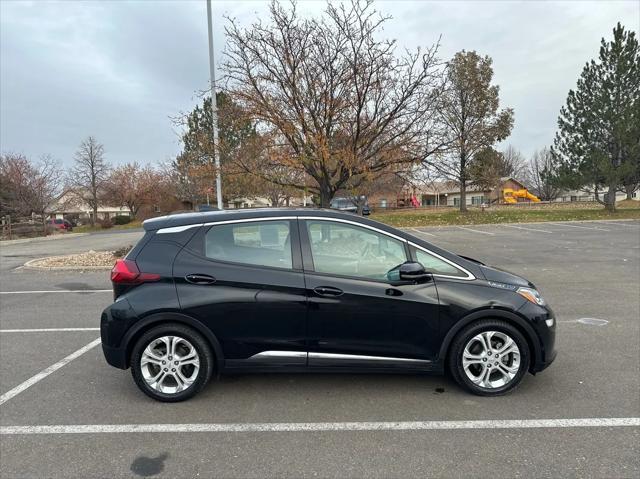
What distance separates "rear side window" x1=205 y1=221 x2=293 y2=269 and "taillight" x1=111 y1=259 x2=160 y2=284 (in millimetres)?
532

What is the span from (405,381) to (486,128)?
3045 cm

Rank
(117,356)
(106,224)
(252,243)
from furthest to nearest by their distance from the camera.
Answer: (106,224)
(252,243)
(117,356)

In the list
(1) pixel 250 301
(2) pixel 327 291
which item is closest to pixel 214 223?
(1) pixel 250 301

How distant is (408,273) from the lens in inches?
131

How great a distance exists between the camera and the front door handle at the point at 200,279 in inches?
135

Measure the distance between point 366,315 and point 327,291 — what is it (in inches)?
15.1

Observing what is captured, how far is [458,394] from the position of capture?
348 cm

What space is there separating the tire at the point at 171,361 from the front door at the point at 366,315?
94 cm

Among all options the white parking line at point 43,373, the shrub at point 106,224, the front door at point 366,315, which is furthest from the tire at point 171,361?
the shrub at point 106,224

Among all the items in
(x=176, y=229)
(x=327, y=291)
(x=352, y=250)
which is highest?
(x=176, y=229)

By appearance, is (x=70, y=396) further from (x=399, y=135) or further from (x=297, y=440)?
(x=399, y=135)

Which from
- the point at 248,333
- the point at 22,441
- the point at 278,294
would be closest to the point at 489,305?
the point at 278,294

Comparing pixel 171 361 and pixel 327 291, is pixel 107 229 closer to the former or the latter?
pixel 171 361

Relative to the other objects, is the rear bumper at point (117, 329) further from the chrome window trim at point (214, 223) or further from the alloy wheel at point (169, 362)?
the chrome window trim at point (214, 223)
